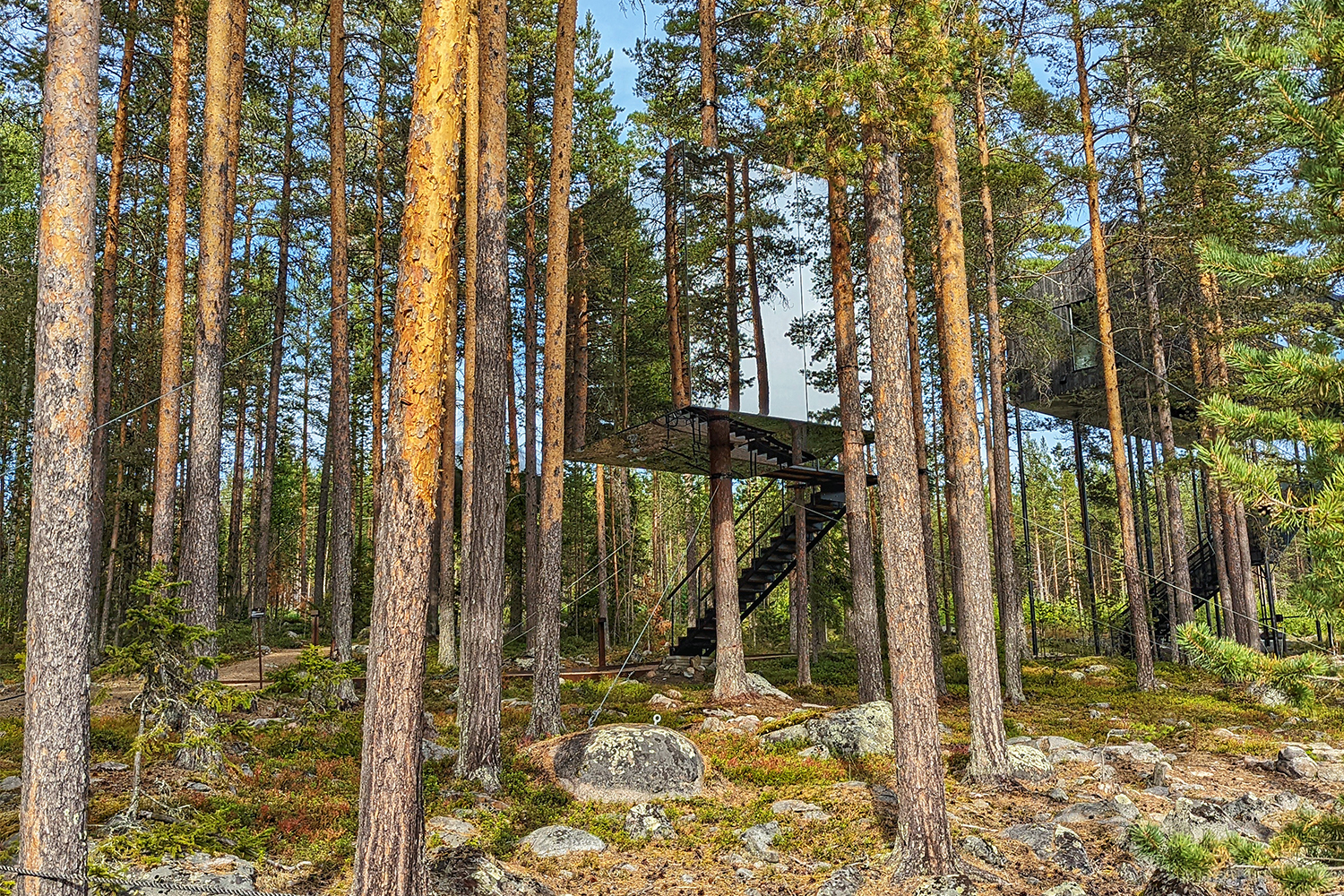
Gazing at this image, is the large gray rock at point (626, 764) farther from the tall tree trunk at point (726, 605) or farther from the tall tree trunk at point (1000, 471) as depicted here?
the tall tree trunk at point (1000, 471)

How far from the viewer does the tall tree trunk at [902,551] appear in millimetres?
6812

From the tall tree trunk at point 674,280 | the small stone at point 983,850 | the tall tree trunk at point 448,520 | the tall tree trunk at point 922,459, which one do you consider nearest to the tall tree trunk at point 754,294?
the tall tree trunk at point 674,280

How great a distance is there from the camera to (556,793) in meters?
8.91

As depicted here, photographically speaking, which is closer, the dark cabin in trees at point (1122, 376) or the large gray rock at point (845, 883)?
the large gray rock at point (845, 883)

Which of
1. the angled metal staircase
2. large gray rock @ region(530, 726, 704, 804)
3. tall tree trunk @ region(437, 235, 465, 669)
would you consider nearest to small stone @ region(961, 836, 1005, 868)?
large gray rock @ region(530, 726, 704, 804)

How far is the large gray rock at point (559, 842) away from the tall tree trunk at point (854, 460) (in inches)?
251

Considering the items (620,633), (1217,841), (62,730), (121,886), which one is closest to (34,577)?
(62,730)

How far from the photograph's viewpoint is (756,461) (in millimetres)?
17391

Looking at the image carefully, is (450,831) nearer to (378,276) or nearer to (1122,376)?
(378,276)

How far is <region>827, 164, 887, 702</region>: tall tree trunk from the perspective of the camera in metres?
13.0

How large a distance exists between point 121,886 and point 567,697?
33.2 ft

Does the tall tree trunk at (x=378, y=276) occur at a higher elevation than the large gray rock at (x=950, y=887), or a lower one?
higher

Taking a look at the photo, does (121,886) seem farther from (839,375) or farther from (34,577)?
(839,375)

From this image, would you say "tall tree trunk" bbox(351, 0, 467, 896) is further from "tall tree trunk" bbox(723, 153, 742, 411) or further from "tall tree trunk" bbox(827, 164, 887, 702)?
"tall tree trunk" bbox(723, 153, 742, 411)
